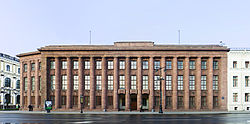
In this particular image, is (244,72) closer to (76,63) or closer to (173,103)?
(173,103)

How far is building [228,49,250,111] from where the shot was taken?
180 feet

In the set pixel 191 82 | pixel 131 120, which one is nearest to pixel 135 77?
pixel 191 82

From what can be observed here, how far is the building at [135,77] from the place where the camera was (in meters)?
53.5

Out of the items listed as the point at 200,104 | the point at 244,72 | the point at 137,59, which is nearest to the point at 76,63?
the point at 137,59

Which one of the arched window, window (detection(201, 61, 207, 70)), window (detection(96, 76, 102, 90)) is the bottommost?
the arched window

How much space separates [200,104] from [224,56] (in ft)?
31.9

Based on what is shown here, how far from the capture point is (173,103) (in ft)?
175

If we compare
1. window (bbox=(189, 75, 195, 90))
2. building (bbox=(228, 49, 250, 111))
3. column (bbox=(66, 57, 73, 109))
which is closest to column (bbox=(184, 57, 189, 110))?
window (bbox=(189, 75, 195, 90))

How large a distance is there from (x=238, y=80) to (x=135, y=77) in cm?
1916

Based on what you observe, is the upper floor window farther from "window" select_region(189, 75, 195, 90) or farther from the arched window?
the arched window

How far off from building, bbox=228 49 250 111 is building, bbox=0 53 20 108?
61244 millimetres

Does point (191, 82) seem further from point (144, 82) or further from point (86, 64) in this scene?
point (86, 64)

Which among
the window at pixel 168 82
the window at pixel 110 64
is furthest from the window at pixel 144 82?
the window at pixel 110 64

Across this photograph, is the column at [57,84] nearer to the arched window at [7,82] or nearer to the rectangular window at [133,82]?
the rectangular window at [133,82]
